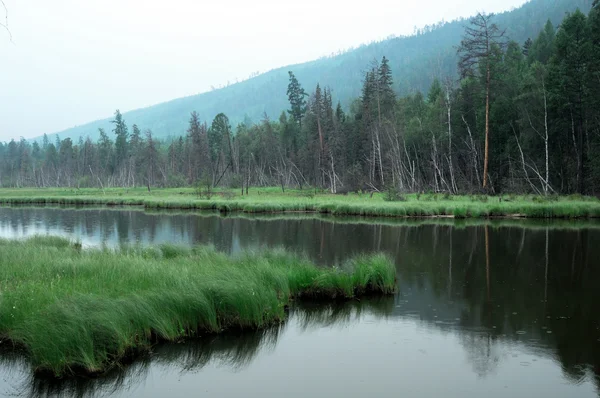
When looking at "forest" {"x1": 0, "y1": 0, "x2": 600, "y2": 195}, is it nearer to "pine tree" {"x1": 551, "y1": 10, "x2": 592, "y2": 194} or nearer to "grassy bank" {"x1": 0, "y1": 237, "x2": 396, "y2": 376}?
"pine tree" {"x1": 551, "y1": 10, "x2": 592, "y2": 194}

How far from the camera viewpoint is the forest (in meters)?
37.7

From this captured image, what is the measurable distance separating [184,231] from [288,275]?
57.5 feet

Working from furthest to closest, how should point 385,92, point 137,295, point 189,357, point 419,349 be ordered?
point 385,92
point 137,295
point 419,349
point 189,357

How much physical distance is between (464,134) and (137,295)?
1911 inches

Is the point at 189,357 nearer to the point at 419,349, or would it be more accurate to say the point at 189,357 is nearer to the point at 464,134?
the point at 419,349

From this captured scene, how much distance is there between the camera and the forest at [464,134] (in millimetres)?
37688

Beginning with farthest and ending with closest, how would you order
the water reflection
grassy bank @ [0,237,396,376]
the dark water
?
1. grassy bank @ [0,237,396,376]
2. the dark water
3. the water reflection

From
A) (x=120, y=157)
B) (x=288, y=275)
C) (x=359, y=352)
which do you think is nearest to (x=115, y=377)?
(x=359, y=352)

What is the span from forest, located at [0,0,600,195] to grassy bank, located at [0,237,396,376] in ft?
95.3

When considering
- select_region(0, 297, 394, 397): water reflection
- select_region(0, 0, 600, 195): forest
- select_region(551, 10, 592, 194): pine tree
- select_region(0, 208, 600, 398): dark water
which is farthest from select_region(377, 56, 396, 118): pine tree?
select_region(0, 297, 394, 397): water reflection

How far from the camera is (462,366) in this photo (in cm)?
857

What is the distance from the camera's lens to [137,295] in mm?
9539

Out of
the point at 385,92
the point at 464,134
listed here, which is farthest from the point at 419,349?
the point at 385,92

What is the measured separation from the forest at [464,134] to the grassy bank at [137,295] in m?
29.1
